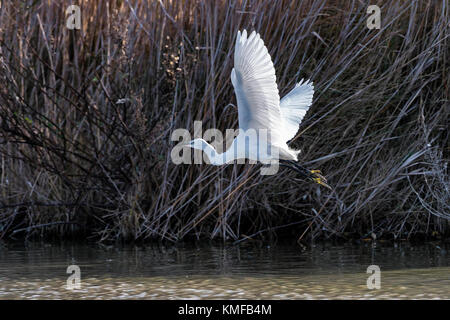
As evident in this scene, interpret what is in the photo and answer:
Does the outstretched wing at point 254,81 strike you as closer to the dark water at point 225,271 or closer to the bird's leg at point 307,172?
the bird's leg at point 307,172

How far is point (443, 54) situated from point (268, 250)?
95.1 inches

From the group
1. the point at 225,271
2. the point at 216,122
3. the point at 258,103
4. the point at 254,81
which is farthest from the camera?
the point at 216,122

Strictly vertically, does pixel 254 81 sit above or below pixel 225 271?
above

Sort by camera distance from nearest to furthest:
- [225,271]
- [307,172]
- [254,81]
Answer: [254,81]
[225,271]
[307,172]

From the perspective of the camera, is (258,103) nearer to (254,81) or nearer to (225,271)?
(254,81)

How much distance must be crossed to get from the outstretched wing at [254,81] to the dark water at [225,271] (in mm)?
1083

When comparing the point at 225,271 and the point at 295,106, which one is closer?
the point at 225,271

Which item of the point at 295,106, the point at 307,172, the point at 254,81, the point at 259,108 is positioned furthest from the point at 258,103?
the point at 307,172

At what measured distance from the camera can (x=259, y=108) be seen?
5098 mm

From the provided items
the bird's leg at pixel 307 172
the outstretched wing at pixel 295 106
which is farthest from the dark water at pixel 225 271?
the outstretched wing at pixel 295 106

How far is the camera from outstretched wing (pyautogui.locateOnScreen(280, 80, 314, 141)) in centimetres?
571

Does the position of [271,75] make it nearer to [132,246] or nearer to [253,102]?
[253,102]

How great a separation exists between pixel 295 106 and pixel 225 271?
142 cm
